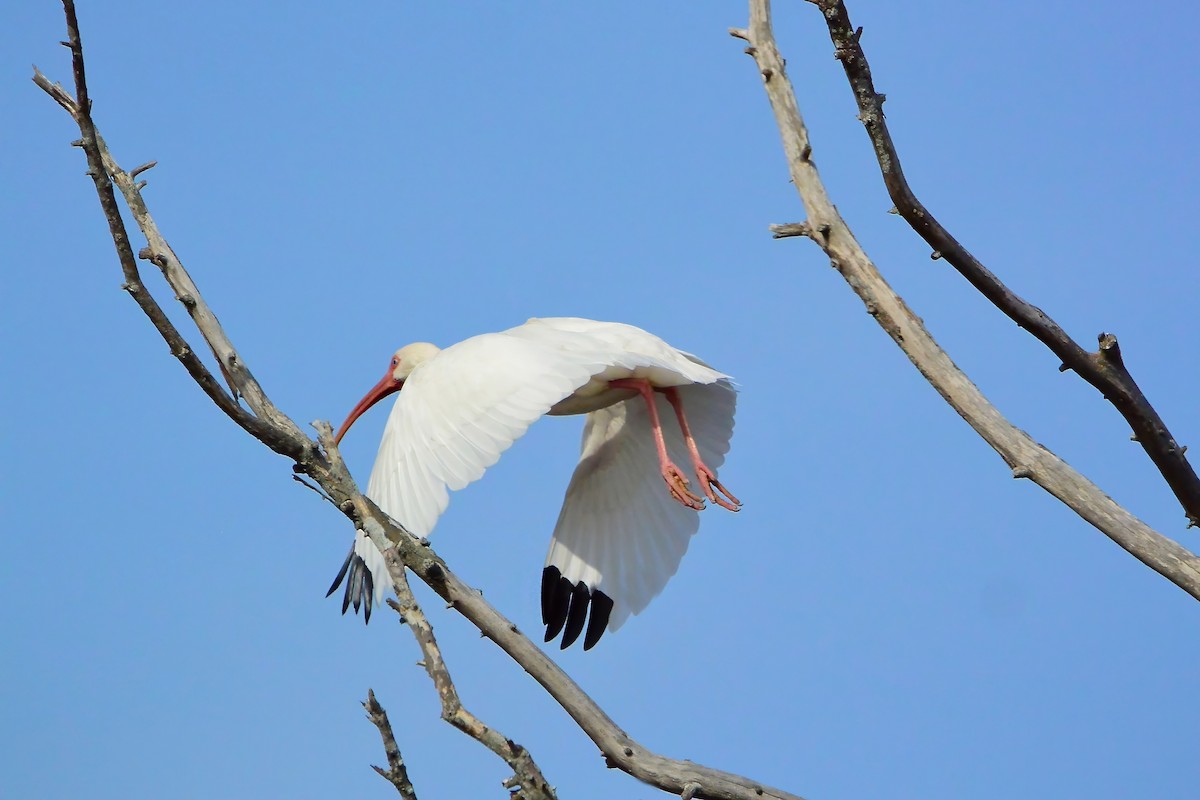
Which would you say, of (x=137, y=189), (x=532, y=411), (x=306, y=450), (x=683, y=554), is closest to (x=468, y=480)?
(x=532, y=411)

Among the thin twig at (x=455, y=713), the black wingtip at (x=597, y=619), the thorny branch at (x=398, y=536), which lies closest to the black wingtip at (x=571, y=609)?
the black wingtip at (x=597, y=619)

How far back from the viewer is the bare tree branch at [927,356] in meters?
5.20

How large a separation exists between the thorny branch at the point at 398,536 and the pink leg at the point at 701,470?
8.08 feet

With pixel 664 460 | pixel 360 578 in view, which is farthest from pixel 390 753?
pixel 664 460

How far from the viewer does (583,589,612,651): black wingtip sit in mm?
8156

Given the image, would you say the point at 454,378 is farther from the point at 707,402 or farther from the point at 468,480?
the point at 707,402

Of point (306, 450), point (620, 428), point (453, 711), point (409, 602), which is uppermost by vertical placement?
point (620, 428)

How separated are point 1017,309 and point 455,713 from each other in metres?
2.81

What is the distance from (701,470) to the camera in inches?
303

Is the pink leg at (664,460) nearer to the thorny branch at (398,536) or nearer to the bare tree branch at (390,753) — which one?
the thorny branch at (398,536)

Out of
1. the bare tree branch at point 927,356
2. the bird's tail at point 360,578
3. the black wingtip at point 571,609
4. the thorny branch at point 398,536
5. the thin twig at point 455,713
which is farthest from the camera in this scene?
the black wingtip at point 571,609

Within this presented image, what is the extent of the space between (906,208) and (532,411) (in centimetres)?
196

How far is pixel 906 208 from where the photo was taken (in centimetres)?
549

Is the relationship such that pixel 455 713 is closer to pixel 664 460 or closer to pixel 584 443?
pixel 664 460
